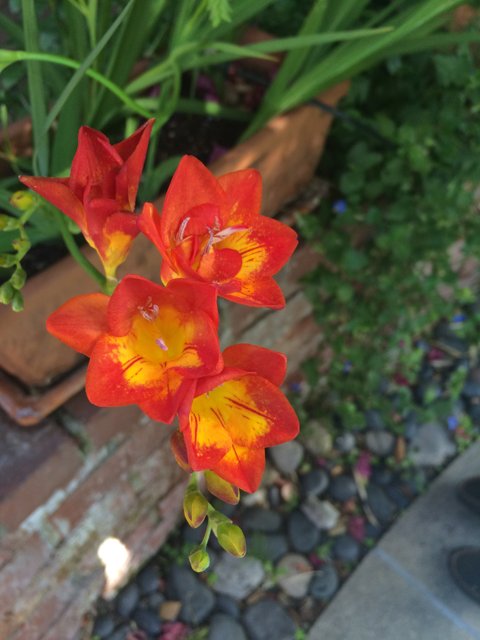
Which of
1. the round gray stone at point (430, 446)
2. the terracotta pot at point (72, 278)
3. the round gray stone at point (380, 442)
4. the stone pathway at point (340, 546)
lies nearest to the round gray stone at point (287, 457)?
the stone pathway at point (340, 546)

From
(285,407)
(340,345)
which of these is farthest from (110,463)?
(285,407)

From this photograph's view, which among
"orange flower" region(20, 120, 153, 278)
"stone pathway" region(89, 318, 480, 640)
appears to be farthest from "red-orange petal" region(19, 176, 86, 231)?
"stone pathway" region(89, 318, 480, 640)

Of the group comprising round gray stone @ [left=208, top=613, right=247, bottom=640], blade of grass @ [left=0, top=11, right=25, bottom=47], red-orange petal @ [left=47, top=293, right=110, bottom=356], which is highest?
blade of grass @ [left=0, top=11, right=25, bottom=47]

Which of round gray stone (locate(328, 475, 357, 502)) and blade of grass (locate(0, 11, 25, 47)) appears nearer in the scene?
blade of grass (locate(0, 11, 25, 47))

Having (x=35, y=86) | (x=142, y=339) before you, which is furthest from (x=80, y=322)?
(x=35, y=86)

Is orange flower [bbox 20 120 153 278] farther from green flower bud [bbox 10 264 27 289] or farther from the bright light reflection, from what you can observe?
the bright light reflection

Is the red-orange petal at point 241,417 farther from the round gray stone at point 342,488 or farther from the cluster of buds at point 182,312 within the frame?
the round gray stone at point 342,488
